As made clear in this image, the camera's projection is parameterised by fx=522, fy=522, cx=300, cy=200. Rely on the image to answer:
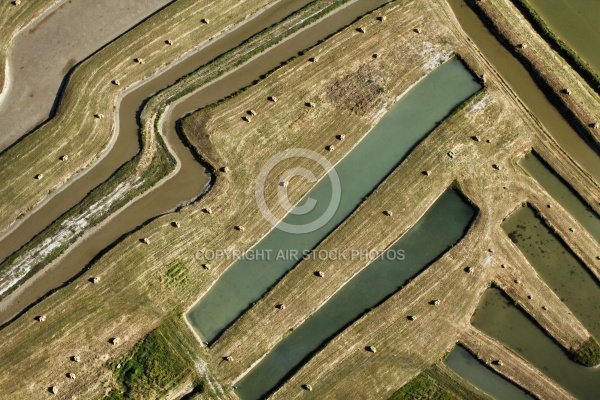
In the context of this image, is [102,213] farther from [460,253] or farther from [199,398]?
[460,253]

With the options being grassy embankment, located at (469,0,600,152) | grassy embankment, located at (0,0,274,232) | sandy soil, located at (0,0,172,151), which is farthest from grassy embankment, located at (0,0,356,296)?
grassy embankment, located at (469,0,600,152)

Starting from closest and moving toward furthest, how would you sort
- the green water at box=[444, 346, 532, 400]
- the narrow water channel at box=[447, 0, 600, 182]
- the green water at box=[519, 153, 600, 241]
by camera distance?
the green water at box=[444, 346, 532, 400] → the green water at box=[519, 153, 600, 241] → the narrow water channel at box=[447, 0, 600, 182]

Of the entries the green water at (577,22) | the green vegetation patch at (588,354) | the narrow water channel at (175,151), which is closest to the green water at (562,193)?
the green vegetation patch at (588,354)

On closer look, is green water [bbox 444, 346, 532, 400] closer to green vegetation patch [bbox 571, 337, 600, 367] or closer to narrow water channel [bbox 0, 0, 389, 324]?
green vegetation patch [bbox 571, 337, 600, 367]

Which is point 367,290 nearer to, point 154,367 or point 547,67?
point 154,367

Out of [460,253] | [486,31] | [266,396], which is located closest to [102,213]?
[266,396]

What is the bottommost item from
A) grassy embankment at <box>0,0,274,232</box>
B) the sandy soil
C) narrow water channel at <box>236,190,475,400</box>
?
narrow water channel at <box>236,190,475,400</box>

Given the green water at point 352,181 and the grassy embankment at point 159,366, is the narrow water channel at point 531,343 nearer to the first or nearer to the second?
the green water at point 352,181
